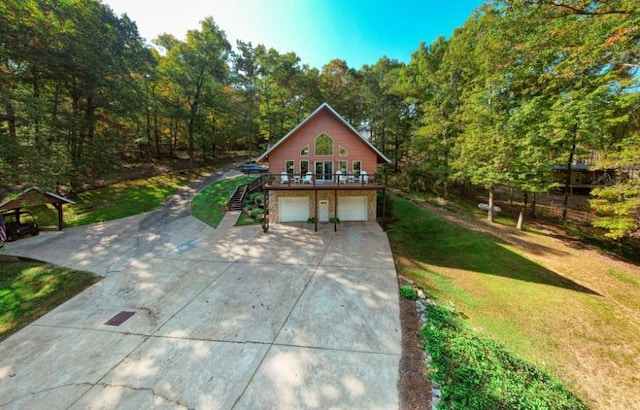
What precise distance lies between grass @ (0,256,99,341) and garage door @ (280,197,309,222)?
9224mm

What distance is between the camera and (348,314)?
6.64 m

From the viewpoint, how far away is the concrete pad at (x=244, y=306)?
5.92m

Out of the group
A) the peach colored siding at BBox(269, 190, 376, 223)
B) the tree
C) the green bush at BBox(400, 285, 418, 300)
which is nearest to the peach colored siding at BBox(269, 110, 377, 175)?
the peach colored siding at BBox(269, 190, 376, 223)

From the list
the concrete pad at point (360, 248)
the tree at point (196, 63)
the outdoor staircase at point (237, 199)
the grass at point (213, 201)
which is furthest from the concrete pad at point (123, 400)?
the tree at point (196, 63)

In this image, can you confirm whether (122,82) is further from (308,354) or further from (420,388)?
(420,388)

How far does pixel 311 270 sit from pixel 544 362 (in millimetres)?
6733

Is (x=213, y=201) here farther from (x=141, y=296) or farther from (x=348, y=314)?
(x=348, y=314)

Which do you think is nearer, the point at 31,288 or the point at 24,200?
the point at 31,288

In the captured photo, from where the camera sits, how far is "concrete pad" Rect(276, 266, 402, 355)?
18.4 feet

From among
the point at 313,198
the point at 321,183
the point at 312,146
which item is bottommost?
the point at 313,198

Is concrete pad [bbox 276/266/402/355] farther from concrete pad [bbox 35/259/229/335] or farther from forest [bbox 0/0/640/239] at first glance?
forest [bbox 0/0/640/239]

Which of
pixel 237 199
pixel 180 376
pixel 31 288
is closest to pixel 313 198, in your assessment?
pixel 237 199

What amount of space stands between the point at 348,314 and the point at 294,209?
9.59m

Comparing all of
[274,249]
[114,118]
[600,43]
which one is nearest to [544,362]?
[274,249]
